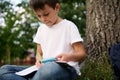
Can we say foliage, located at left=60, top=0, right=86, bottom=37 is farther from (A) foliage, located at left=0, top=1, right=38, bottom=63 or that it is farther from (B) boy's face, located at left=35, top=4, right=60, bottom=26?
(B) boy's face, located at left=35, top=4, right=60, bottom=26

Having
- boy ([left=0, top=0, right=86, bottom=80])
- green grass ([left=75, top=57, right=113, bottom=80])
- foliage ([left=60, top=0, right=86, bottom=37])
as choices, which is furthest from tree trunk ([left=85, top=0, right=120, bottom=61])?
foliage ([left=60, top=0, right=86, bottom=37])

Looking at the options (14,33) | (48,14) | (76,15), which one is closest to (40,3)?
(48,14)

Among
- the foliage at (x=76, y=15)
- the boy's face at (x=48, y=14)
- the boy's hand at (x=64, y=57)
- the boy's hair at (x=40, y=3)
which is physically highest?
the foliage at (x=76, y=15)

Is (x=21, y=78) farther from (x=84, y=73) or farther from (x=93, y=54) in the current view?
(x=93, y=54)

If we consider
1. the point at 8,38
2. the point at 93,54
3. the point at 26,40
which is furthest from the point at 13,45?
the point at 93,54

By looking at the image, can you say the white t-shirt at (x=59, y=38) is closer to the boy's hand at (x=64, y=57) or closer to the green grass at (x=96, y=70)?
the boy's hand at (x=64, y=57)

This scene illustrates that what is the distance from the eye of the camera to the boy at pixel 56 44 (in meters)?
3.35

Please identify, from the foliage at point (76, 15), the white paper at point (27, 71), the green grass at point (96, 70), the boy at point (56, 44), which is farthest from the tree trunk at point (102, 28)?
the foliage at point (76, 15)

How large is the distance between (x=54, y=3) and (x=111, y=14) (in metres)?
1.49

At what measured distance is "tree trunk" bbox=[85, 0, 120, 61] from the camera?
4.84m

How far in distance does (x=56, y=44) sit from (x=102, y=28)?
1386 mm

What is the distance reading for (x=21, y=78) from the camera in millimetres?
3688

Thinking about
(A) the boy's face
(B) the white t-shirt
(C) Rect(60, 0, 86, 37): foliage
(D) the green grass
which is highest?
(C) Rect(60, 0, 86, 37): foliage

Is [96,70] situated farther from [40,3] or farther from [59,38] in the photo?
[40,3]
